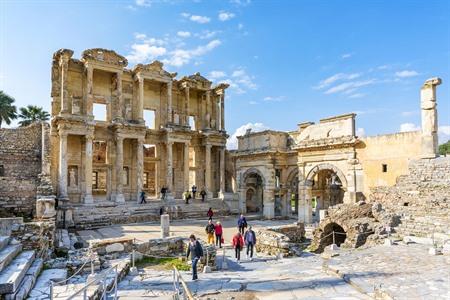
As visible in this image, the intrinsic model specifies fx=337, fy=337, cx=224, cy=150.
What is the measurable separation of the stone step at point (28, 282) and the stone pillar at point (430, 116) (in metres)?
17.3

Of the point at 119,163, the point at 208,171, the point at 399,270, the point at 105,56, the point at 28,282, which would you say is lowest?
the point at 399,270

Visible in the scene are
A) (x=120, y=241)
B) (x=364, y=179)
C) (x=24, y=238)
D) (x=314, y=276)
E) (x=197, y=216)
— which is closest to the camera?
(x=314, y=276)

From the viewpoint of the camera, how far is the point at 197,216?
2559cm

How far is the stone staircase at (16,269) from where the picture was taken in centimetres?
614

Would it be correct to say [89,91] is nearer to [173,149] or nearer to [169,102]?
[169,102]

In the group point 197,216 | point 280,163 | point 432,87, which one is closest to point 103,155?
point 197,216

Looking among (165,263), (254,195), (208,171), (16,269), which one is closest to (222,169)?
(208,171)

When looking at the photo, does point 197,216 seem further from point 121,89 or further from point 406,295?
point 406,295

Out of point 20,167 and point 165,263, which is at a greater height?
point 20,167

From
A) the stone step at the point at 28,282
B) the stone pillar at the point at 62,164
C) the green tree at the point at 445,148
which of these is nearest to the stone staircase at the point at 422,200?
the stone step at the point at 28,282

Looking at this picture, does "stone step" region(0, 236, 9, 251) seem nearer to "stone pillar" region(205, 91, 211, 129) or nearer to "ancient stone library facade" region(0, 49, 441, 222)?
"ancient stone library facade" region(0, 49, 441, 222)

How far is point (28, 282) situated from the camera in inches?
281

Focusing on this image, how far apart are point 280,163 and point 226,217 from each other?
611cm

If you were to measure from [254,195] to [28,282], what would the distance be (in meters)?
26.1
